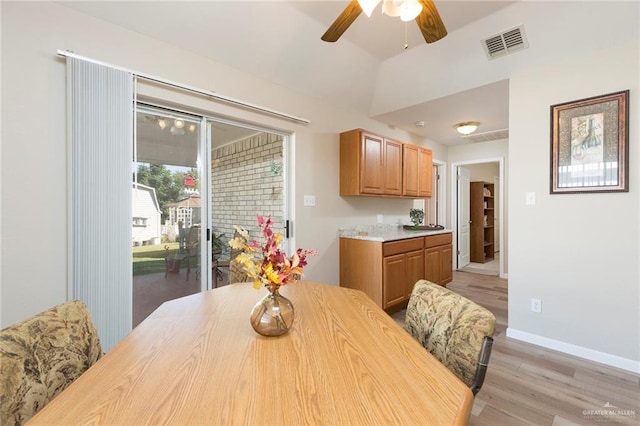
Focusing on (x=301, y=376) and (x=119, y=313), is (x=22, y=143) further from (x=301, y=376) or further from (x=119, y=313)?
(x=301, y=376)

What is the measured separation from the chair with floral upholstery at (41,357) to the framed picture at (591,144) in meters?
3.30

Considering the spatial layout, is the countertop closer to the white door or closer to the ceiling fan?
the white door

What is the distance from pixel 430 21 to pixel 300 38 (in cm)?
134

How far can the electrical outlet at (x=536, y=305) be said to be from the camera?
2528 millimetres

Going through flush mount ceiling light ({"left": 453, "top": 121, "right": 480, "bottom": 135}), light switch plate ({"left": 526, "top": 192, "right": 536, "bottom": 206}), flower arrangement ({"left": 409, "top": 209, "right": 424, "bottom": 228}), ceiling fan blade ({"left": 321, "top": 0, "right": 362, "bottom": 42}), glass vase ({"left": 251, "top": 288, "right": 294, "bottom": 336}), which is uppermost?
flush mount ceiling light ({"left": 453, "top": 121, "right": 480, "bottom": 135})

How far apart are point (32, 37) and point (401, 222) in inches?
172

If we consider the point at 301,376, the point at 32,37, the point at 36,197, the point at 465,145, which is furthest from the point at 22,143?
the point at 465,145

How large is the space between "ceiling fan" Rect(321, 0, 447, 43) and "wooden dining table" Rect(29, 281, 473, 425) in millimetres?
1546

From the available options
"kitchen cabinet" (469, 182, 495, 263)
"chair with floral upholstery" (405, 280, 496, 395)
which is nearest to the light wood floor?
"chair with floral upholstery" (405, 280, 496, 395)

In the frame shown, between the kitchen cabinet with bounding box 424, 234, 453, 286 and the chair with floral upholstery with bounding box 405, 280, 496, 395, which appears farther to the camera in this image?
the kitchen cabinet with bounding box 424, 234, 453, 286

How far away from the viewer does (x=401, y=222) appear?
455 centimetres

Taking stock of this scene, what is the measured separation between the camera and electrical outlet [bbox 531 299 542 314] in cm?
253

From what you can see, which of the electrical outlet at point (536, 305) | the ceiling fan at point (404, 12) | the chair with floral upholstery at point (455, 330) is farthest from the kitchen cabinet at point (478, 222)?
the chair with floral upholstery at point (455, 330)

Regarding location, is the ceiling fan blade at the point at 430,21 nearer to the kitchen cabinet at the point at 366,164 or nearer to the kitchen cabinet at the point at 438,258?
the kitchen cabinet at the point at 366,164
